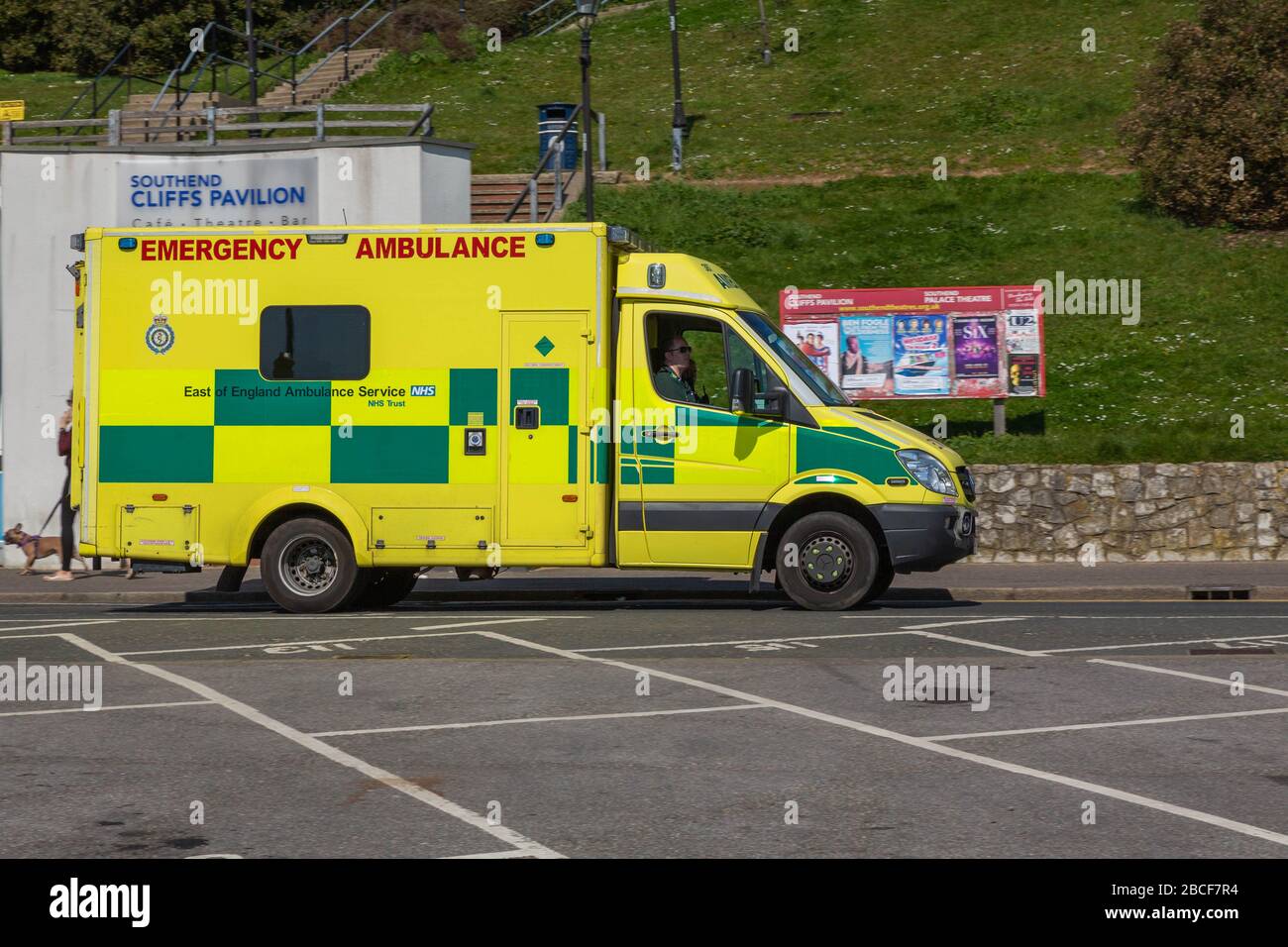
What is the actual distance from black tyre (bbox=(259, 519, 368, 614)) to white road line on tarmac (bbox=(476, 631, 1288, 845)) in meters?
3.48

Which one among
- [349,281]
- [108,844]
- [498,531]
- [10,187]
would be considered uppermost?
[10,187]

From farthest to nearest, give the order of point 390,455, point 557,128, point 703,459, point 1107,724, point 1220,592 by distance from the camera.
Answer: point 557,128
point 1220,592
point 390,455
point 703,459
point 1107,724

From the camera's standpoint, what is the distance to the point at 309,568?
1531 cm

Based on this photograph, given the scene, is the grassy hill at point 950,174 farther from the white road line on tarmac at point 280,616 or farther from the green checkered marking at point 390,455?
the green checkered marking at point 390,455

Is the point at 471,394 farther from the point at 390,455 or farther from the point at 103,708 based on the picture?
the point at 103,708

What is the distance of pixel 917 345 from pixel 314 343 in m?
9.33

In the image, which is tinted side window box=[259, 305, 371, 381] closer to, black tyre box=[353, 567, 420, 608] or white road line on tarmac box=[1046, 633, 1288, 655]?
black tyre box=[353, 567, 420, 608]

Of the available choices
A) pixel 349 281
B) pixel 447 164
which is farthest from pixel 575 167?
pixel 349 281

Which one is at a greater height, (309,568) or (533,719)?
(309,568)

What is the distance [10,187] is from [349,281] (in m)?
7.85

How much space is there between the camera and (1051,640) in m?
12.8

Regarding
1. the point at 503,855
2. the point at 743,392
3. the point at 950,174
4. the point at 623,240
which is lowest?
the point at 503,855

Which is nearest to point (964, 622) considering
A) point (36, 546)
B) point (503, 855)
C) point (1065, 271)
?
point (503, 855)
